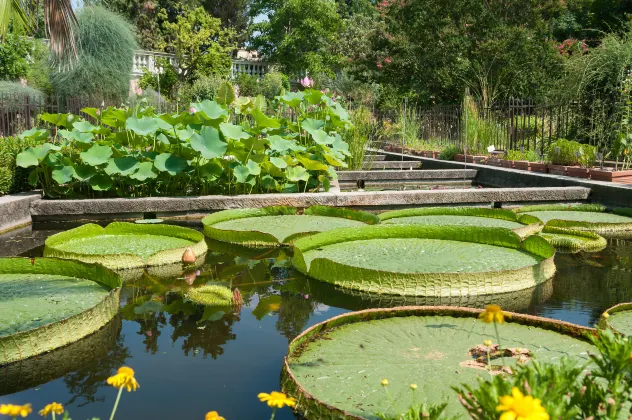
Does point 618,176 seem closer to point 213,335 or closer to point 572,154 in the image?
point 572,154

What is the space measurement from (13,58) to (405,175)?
14.9 metres

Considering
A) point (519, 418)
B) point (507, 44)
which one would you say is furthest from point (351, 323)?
point (507, 44)

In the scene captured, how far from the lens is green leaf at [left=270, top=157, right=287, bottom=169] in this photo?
556 cm

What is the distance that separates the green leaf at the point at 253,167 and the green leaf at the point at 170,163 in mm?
582

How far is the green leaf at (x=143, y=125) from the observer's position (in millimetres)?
5137

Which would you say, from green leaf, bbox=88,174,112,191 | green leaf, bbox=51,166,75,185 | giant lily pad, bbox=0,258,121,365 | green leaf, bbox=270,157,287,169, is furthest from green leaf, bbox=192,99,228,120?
giant lily pad, bbox=0,258,121,365

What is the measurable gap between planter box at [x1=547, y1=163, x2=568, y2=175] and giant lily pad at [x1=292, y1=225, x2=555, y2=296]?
13.4 feet

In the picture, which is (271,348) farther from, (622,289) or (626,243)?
(626,243)

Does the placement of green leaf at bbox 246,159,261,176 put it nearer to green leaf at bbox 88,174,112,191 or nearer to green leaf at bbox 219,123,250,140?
green leaf at bbox 219,123,250,140

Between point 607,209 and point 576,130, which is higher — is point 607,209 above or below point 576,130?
below

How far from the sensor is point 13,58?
1838 cm

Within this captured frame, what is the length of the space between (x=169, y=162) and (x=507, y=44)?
11842mm

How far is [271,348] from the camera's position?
234 cm

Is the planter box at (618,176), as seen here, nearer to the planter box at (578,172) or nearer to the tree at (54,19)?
the planter box at (578,172)
